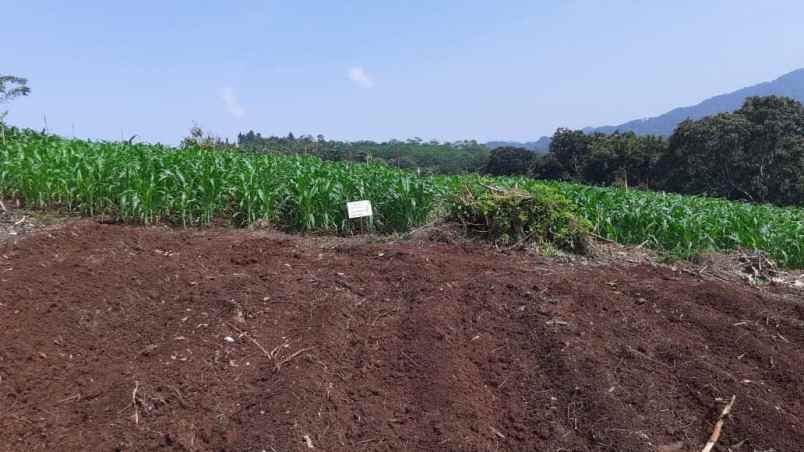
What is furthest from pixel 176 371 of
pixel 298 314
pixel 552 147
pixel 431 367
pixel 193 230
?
pixel 552 147

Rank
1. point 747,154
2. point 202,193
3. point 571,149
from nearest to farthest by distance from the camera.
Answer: point 202,193
point 747,154
point 571,149

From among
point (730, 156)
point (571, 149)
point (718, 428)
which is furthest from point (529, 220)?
point (571, 149)

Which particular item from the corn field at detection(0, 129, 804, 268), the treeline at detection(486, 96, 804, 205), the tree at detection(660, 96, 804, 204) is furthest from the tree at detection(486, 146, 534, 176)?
the corn field at detection(0, 129, 804, 268)

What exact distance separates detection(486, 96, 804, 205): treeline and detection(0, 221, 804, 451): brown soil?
67.5 feet

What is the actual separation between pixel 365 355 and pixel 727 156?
1152 inches

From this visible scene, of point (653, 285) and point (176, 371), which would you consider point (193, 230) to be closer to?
point (176, 371)

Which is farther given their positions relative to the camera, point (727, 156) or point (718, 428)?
point (727, 156)

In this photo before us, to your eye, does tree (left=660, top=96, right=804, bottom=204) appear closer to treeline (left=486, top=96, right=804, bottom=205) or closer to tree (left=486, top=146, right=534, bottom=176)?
treeline (left=486, top=96, right=804, bottom=205)

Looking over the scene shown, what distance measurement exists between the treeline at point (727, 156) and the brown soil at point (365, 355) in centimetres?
2058

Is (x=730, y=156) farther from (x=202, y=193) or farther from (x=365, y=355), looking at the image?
(x=365, y=355)

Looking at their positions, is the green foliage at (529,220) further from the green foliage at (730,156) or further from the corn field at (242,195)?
the green foliage at (730,156)

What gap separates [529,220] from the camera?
208 inches

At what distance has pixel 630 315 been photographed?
3670mm

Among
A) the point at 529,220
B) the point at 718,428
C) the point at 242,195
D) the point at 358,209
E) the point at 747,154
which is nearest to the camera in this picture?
the point at 718,428
